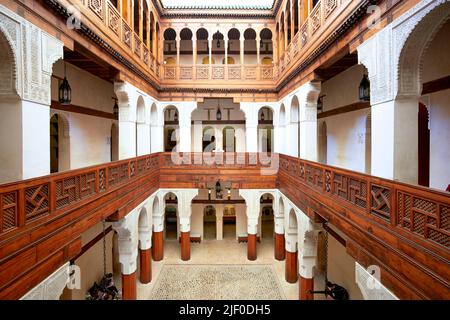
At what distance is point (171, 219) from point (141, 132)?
28.0 ft

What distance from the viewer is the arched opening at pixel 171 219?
56.9 feet

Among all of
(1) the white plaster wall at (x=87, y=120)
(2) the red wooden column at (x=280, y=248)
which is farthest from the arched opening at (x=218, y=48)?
(2) the red wooden column at (x=280, y=248)

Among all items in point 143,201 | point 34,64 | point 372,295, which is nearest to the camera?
point 372,295

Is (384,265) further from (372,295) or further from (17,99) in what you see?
(17,99)

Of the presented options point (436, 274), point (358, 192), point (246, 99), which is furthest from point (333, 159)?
point (436, 274)

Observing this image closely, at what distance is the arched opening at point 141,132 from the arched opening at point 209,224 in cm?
765

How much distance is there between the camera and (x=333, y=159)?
12.0 metres

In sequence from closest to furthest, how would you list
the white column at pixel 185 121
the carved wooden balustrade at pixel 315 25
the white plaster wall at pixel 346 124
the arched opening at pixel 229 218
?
1. the carved wooden balustrade at pixel 315 25
2. the white plaster wall at pixel 346 124
3. the white column at pixel 185 121
4. the arched opening at pixel 229 218

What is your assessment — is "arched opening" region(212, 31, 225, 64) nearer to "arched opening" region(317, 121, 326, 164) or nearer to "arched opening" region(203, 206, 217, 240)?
"arched opening" region(317, 121, 326, 164)

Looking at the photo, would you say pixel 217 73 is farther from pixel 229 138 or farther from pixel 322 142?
pixel 322 142

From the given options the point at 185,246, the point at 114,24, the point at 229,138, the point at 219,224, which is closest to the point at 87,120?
the point at 114,24

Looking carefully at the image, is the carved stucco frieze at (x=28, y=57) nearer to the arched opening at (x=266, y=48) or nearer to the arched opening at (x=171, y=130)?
the arched opening at (x=171, y=130)

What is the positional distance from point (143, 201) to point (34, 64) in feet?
21.0

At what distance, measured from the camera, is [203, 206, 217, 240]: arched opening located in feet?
58.0
